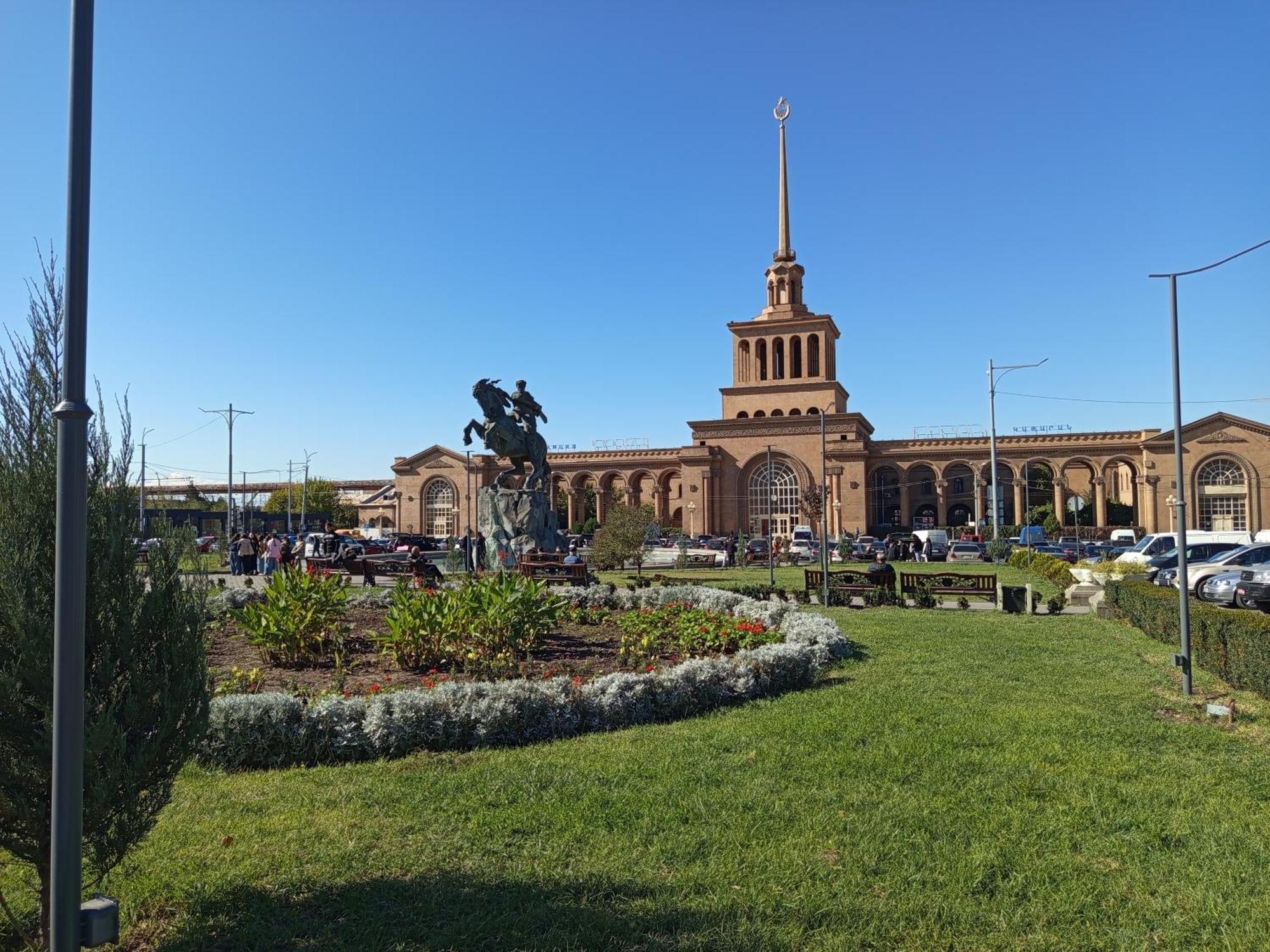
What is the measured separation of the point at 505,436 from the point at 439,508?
45884 mm

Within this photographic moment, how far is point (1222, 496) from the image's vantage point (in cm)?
5359

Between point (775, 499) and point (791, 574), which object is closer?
point (791, 574)

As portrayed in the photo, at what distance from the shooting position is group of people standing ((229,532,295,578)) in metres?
24.5

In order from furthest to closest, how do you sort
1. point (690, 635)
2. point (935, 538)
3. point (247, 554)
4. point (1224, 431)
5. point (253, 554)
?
1. point (1224, 431)
2. point (935, 538)
3. point (253, 554)
4. point (247, 554)
5. point (690, 635)

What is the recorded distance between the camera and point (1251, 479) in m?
52.7

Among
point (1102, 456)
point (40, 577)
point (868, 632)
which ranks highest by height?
point (1102, 456)

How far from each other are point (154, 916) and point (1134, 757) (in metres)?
6.40

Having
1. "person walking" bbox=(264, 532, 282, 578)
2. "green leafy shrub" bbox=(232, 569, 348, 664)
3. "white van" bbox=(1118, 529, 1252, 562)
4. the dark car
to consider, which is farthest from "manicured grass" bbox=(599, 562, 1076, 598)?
"green leafy shrub" bbox=(232, 569, 348, 664)

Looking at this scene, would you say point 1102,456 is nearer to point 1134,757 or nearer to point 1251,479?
point 1251,479

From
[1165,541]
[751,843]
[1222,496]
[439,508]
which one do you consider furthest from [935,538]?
[439,508]

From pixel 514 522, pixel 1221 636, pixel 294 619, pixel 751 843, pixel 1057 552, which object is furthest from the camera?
pixel 1057 552

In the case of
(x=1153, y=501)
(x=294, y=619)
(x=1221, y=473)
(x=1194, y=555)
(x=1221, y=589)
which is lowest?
(x=1221, y=589)

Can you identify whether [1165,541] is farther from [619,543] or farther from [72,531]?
[72,531]

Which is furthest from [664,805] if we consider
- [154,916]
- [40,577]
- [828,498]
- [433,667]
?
[828,498]
